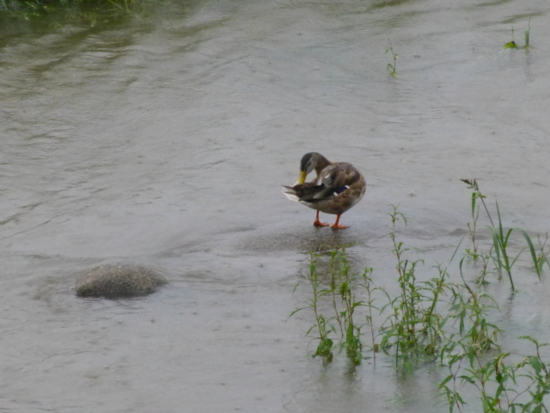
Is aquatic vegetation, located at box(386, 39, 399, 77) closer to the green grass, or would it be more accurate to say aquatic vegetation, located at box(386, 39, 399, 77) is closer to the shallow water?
the shallow water

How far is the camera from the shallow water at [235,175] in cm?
466

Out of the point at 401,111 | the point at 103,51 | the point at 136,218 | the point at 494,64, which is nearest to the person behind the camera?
the point at 136,218

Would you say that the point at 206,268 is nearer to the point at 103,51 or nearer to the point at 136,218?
the point at 136,218

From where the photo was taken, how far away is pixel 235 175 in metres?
7.42

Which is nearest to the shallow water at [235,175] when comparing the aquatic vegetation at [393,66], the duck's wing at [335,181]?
the aquatic vegetation at [393,66]

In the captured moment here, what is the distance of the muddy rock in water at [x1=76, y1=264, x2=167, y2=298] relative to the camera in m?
5.55

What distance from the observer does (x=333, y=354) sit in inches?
184

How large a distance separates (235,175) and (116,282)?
2.11 metres

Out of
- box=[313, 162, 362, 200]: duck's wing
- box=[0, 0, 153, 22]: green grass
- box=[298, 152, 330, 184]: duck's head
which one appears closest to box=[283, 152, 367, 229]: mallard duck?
box=[313, 162, 362, 200]: duck's wing

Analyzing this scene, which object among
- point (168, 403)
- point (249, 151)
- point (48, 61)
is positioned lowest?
point (168, 403)

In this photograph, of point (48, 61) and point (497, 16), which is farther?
point (497, 16)

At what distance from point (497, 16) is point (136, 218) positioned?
599 centimetres

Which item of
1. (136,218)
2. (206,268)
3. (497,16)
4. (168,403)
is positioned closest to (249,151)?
(136,218)

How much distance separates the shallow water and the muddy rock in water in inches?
3.8
